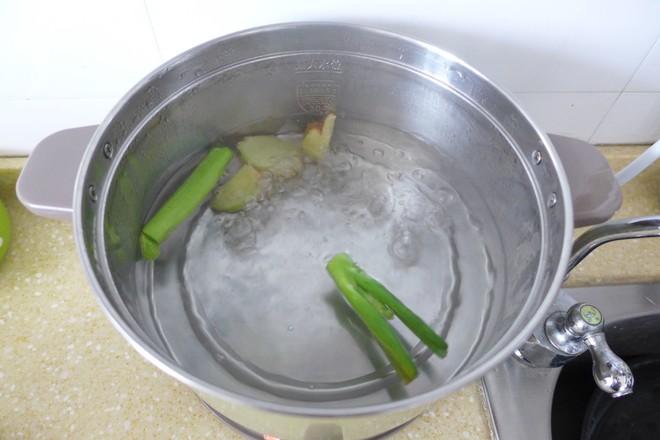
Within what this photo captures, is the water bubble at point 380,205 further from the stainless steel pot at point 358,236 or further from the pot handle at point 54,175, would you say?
the pot handle at point 54,175

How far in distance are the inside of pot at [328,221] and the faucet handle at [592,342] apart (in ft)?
0.22

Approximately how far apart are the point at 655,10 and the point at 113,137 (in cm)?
62

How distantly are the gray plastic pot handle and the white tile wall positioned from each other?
5.8 inches

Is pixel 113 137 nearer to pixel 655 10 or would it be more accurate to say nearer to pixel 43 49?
pixel 43 49

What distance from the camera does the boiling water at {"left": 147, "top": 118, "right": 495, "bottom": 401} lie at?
0.58 m

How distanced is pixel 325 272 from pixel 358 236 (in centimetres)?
7

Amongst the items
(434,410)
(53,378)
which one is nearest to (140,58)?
(53,378)

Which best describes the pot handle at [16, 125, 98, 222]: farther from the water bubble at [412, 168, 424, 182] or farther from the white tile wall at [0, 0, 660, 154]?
the water bubble at [412, 168, 424, 182]

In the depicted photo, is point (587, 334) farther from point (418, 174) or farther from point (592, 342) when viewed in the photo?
point (418, 174)

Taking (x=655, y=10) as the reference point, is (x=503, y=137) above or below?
below

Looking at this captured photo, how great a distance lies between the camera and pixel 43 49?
1.95 feet

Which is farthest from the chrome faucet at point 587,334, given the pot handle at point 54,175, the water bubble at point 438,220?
the pot handle at point 54,175

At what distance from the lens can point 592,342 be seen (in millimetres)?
519

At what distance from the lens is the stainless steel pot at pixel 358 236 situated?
19.4 inches
